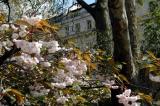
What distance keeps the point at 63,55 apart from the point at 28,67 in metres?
0.56

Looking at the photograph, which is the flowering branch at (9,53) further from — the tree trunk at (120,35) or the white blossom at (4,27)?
the tree trunk at (120,35)

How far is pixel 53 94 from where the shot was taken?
4789mm

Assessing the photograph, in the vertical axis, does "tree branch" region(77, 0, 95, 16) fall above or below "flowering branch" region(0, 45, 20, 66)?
above

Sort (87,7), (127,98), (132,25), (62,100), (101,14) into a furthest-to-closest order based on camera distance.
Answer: (87,7), (101,14), (132,25), (127,98), (62,100)

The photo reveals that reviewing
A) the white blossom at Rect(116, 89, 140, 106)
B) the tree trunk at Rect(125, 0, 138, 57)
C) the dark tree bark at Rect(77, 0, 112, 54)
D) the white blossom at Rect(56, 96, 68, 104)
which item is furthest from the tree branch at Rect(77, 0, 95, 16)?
the white blossom at Rect(56, 96, 68, 104)

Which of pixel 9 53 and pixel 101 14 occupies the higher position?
pixel 101 14

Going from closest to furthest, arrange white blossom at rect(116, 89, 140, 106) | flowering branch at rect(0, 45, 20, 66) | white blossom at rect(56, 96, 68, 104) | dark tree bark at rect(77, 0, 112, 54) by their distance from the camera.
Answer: flowering branch at rect(0, 45, 20, 66)
white blossom at rect(56, 96, 68, 104)
white blossom at rect(116, 89, 140, 106)
dark tree bark at rect(77, 0, 112, 54)

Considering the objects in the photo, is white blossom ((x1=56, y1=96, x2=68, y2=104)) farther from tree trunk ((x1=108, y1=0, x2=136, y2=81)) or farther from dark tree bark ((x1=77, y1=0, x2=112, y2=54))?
dark tree bark ((x1=77, y1=0, x2=112, y2=54))

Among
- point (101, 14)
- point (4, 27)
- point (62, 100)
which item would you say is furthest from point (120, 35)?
point (101, 14)

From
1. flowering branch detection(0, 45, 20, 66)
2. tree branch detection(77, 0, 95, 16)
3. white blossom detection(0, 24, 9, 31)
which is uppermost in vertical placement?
tree branch detection(77, 0, 95, 16)

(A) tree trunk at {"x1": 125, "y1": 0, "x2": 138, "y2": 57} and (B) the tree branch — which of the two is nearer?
(A) tree trunk at {"x1": 125, "y1": 0, "x2": 138, "y2": 57}

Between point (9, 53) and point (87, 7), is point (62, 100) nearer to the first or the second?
point (9, 53)

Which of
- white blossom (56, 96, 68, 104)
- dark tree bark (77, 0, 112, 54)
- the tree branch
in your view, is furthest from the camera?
the tree branch

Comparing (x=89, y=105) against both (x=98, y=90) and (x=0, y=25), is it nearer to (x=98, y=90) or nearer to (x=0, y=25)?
(x=98, y=90)
